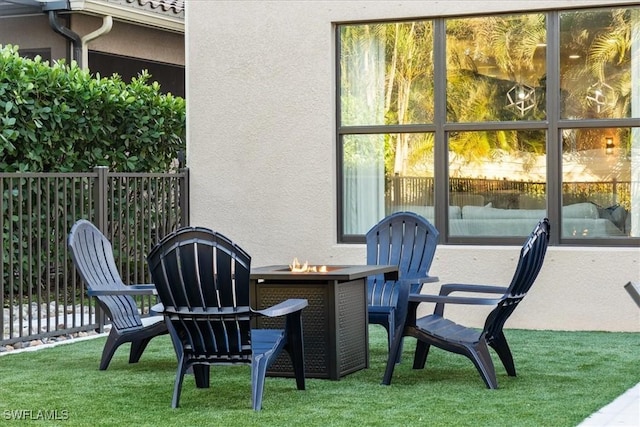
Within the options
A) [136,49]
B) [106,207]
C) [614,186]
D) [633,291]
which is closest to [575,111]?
[614,186]

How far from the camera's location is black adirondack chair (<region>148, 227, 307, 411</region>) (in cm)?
655

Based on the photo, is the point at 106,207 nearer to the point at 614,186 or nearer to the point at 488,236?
the point at 488,236

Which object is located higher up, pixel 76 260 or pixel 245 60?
pixel 245 60

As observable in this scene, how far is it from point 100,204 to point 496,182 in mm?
3551

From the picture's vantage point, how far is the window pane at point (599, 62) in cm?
1012

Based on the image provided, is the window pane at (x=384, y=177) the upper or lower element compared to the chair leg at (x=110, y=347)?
upper

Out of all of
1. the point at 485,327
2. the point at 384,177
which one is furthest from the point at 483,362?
the point at 384,177

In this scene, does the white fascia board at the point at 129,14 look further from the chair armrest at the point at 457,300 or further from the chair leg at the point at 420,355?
the chair armrest at the point at 457,300

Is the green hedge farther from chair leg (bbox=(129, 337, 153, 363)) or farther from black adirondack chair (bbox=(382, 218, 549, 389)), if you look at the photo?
black adirondack chair (bbox=(382, 218, 549, 389))

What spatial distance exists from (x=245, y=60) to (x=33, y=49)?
18.6ft

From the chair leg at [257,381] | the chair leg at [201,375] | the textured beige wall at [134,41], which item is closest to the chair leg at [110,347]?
the chair leg at [201,375]

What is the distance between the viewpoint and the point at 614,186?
1012cm

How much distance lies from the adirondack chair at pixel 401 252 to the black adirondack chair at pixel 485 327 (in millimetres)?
1206

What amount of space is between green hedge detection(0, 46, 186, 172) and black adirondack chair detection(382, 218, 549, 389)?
5046 millimetres
